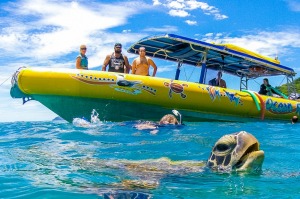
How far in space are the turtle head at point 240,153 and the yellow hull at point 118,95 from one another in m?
6.15

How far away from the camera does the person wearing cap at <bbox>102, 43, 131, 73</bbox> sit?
10625 millimetres

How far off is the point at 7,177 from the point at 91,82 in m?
5.91

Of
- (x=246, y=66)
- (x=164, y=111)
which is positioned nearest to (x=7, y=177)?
(x=164, y=111)

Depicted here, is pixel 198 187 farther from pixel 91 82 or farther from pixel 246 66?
pixel 246 66

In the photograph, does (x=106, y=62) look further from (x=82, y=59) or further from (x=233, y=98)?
(x=233, y=98)

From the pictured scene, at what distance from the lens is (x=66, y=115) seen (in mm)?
10094

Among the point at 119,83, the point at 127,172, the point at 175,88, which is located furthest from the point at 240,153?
the point at 175,88

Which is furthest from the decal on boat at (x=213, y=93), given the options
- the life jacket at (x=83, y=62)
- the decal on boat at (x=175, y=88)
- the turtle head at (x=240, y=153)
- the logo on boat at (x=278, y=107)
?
the turtle head at (x=240, y=153)

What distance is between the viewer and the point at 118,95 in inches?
384

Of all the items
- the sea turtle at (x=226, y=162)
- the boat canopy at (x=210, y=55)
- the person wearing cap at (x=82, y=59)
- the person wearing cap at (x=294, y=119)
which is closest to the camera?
the sea turtle at (x=226, y=162)

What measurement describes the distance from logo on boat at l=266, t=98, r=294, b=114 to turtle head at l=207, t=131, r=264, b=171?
898 centimetres

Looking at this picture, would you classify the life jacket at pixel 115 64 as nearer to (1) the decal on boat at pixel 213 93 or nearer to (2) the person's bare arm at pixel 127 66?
(2) the person's bare arm at pixel 127 66

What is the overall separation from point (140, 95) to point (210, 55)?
3.91 meters

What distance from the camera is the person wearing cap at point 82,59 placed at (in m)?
10.5
